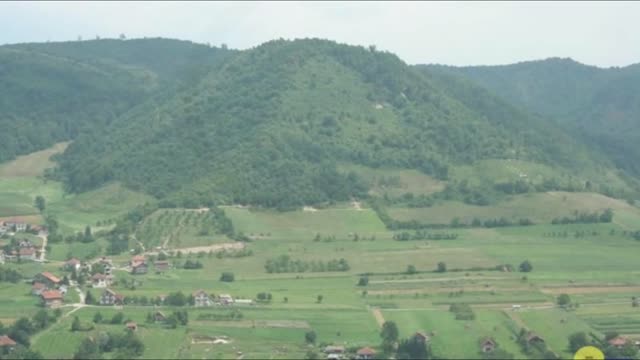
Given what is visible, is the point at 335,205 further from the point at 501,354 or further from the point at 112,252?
the point at 501,354

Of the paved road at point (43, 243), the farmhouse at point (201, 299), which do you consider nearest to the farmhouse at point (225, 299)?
the farmhouse at point (201, 299)

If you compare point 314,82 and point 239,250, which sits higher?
point 314,82

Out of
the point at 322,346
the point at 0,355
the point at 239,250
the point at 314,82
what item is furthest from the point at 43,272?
the point at 314,82

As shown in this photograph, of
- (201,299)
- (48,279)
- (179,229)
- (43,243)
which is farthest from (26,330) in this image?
(179,229)

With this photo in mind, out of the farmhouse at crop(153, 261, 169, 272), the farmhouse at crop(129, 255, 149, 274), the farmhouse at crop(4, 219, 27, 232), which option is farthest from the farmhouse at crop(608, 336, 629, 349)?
the farmhouse at crop(4, 219, 27, 232)

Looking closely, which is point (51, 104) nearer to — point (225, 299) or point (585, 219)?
point (585, 219)

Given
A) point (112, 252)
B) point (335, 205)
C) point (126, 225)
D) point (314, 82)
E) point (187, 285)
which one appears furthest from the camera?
point (314, 82)
